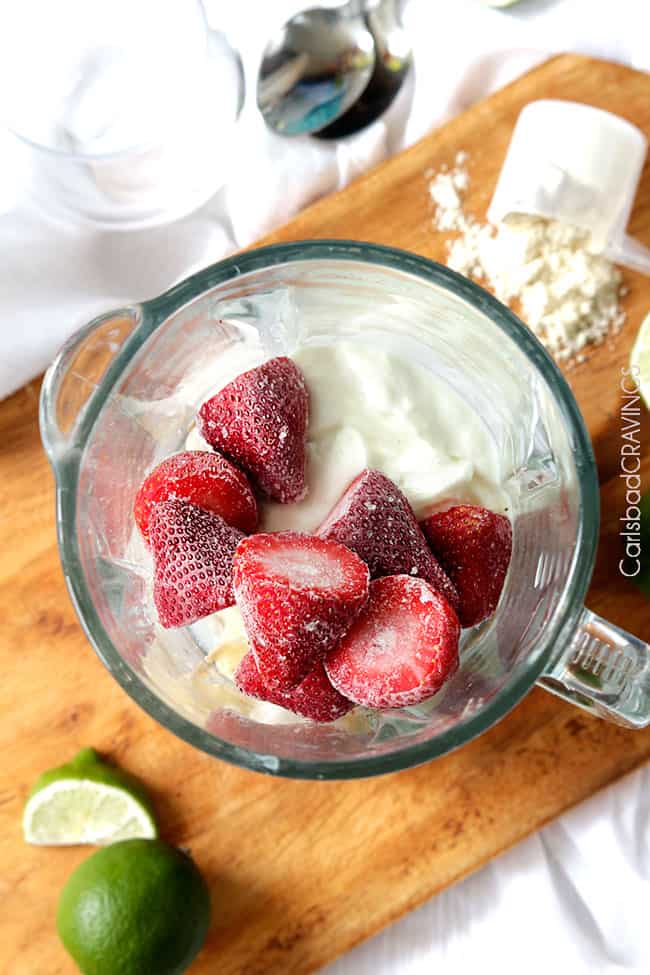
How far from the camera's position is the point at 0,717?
4.69ft

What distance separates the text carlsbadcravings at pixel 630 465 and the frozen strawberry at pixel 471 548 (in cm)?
30

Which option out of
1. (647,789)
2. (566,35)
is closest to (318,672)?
(647,789)

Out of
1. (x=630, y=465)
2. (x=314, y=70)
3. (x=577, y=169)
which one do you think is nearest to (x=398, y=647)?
(x=630, y=465)

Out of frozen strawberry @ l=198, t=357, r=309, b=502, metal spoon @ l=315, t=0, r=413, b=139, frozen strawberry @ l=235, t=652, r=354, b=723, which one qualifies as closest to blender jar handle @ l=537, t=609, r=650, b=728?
frozen strawberry @ l=235, t=652, r=354, b=723

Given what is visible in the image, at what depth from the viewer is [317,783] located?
1.39m

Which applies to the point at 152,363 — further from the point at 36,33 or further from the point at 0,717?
the point at 36,33

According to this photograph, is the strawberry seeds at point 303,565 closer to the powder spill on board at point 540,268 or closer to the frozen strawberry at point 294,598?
the frozen strawberry at point 294,598

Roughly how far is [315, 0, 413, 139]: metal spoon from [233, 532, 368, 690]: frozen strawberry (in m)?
0.78

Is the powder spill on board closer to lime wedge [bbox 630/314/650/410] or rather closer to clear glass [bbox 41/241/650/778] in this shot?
lime wedge [bbox 630/314/650/410]

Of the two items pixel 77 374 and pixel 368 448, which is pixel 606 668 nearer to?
pixel 368 448

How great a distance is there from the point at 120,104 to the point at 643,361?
0.90 meters

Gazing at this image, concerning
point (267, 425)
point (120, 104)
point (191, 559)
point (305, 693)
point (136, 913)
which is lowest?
point (136, 913)

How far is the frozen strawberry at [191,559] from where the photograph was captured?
108 cm

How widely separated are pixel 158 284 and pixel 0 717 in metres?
0.68
